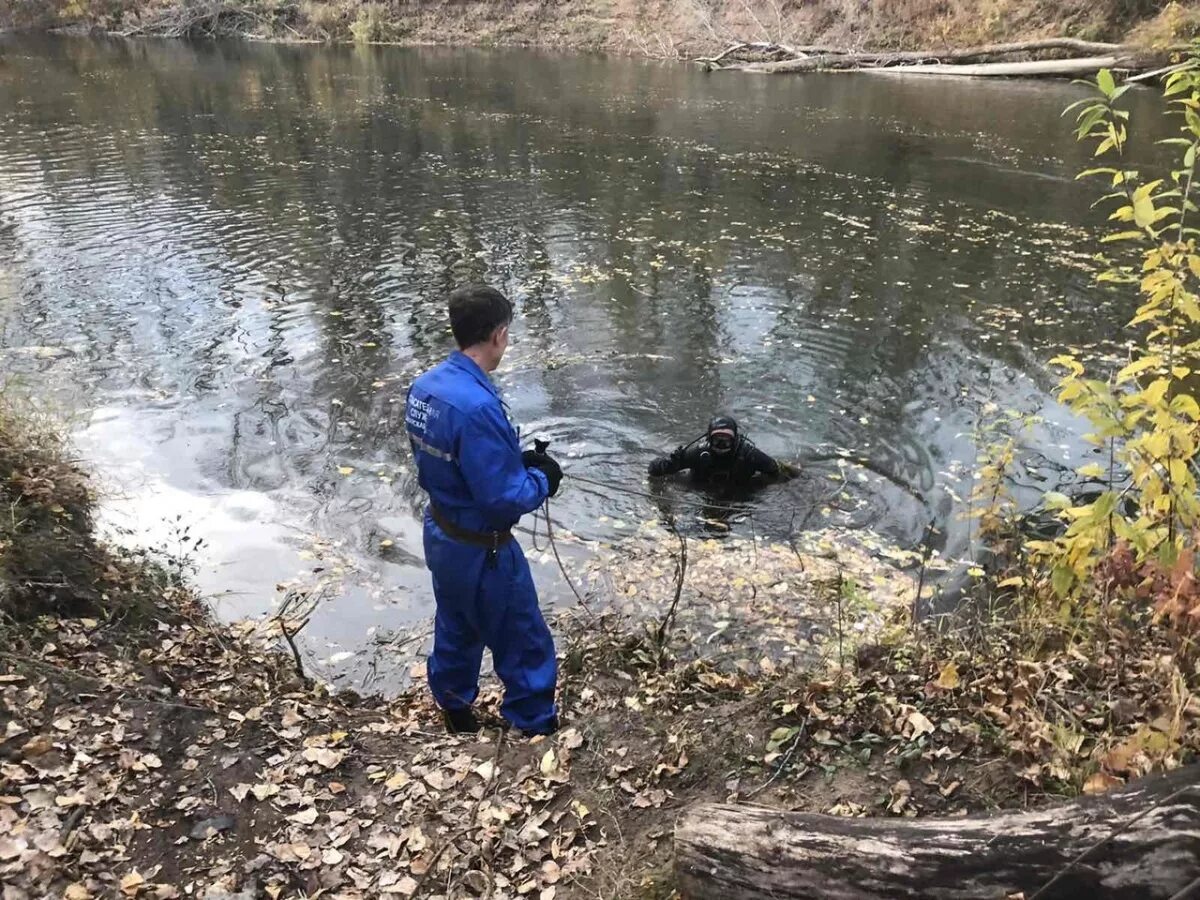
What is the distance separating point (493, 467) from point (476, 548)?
0.46 meters

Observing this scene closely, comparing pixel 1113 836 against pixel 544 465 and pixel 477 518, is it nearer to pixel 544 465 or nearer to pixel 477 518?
pixel 477 518

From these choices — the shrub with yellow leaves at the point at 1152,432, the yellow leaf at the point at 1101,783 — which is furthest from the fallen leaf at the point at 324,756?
the shrub with yellow leaves at the point at 1152,432

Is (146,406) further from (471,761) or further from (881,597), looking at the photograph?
(881,597)

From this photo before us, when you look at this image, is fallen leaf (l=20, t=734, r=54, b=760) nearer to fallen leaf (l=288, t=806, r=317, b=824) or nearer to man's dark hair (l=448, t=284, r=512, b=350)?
fallen leaf (l=288, t=806, r=317, b=824)

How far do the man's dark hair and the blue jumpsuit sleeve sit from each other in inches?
13.5

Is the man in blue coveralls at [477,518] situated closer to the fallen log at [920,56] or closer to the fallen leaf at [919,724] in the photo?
the fallen leaf at [919,724]

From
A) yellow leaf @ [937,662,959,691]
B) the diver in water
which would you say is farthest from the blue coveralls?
the diver in water

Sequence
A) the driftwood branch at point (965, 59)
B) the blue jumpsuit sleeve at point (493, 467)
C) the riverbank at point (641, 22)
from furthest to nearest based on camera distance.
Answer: the riverbank at point (641, 22), the driftwood branch at point (965, 59), the blue jumpsuit sleeve at point (493, 467)

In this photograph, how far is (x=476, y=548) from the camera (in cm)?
407

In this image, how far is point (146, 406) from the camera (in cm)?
862

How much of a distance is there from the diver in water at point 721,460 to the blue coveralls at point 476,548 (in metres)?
3.11

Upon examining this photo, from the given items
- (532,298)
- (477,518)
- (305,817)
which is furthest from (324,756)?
(532,298)

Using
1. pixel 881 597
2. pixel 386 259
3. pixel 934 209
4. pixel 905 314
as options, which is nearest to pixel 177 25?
pixel 386 259

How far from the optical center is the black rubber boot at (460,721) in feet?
15.0
